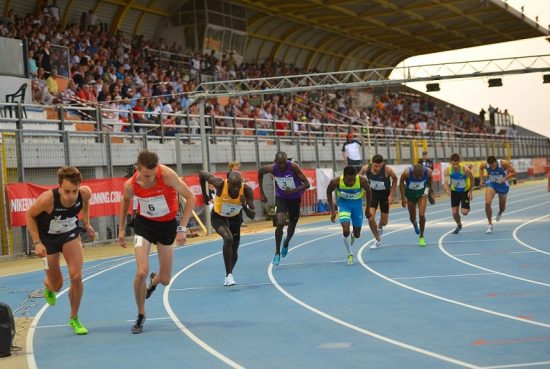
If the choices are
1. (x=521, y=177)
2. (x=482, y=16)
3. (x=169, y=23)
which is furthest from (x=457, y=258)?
(x=521, y=177)

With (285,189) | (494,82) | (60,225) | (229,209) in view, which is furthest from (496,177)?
(60,225)

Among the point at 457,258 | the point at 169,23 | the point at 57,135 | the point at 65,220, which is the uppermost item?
the point at 169,23

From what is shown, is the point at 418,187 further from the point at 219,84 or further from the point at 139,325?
the point at 139,325

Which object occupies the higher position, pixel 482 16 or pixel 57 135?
pixel 482 16

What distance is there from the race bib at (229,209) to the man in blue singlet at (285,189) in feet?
6.76

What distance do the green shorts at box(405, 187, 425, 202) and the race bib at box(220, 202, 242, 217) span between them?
22.3 feet

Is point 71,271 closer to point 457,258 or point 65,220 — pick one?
point 65,220

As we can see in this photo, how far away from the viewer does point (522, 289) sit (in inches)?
471

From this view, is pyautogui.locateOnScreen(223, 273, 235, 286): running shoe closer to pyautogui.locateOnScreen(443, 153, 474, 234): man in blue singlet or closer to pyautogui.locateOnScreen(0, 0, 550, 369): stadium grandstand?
pyautogui.locateOnScreen(0, 0, 550, 369): stadium grandstand

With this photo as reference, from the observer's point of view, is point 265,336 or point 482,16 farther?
point 482,16

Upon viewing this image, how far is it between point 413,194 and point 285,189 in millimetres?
4457

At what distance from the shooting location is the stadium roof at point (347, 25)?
4538 cm

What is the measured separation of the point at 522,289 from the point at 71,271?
18.7 feet

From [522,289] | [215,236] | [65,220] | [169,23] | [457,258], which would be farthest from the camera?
[169,23]
